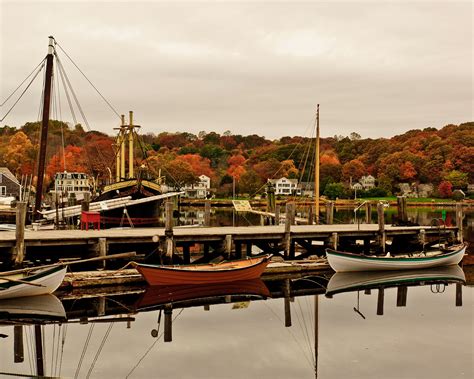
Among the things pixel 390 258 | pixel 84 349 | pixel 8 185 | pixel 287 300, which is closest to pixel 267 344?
pixel 84 349

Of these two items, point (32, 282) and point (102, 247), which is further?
point (102, 247)

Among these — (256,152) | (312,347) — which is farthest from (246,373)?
(256,152)

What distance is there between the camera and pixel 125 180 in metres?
42.1

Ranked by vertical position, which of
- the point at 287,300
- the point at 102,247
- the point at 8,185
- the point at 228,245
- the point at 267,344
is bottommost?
the point at 267,344

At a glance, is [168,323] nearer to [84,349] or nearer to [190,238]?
[84,349]

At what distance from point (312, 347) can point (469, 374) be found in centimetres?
407

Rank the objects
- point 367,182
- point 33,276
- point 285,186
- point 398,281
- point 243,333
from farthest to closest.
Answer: point 285,186 → point 367,182 → point 398,281 → point 33,276 → point 243,333

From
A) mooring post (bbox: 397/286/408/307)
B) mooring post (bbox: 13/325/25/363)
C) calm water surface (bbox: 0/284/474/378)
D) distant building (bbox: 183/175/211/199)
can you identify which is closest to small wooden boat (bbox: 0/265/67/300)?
mooring post (bbox: 13/325/25/363)

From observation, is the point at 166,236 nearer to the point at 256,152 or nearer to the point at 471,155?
the point at 471,155

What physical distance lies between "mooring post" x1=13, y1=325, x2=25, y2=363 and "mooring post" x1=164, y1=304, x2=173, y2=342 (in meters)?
3.84

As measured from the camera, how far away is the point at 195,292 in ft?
74.0

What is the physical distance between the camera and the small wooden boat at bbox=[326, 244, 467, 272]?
26.1 metres

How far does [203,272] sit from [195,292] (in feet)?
2.84

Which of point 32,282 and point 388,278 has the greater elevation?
point 32,282
